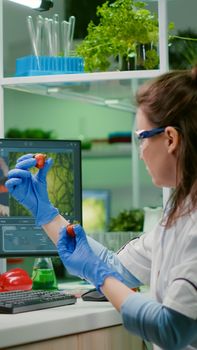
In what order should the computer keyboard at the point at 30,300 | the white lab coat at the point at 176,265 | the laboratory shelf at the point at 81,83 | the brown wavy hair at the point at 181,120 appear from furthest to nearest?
the laboratory shelf at the point at 81,83 < the computer keyboard at the point at 30,300 < the brown wavy hair at the point at 181,120 < the white lab coat at the point at 176,265

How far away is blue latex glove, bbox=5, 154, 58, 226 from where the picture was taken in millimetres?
2055

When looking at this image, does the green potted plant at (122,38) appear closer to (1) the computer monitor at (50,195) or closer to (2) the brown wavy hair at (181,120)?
(1) the computer monitor at (50,195)

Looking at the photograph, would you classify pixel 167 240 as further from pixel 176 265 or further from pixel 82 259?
pixel 82 259

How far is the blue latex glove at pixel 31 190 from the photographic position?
2055 mm

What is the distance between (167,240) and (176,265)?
0.11 m

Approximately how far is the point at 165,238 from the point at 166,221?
4 cm

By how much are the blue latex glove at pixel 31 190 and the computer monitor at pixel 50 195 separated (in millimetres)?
363

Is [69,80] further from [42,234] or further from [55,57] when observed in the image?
[42,234]

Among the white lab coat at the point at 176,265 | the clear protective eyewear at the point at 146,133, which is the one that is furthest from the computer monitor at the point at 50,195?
the clear protective eyewear at the point at 146,133

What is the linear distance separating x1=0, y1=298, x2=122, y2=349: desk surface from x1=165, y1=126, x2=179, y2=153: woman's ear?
50 centimetres

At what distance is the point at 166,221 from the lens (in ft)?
A: 6.01

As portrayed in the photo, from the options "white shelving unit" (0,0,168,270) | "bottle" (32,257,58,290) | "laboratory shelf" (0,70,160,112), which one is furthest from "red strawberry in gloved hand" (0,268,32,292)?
"laboratory shelf" (0,70,160,112)

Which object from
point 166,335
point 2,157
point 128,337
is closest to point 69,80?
point 2,157

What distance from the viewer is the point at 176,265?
68.3 inches
